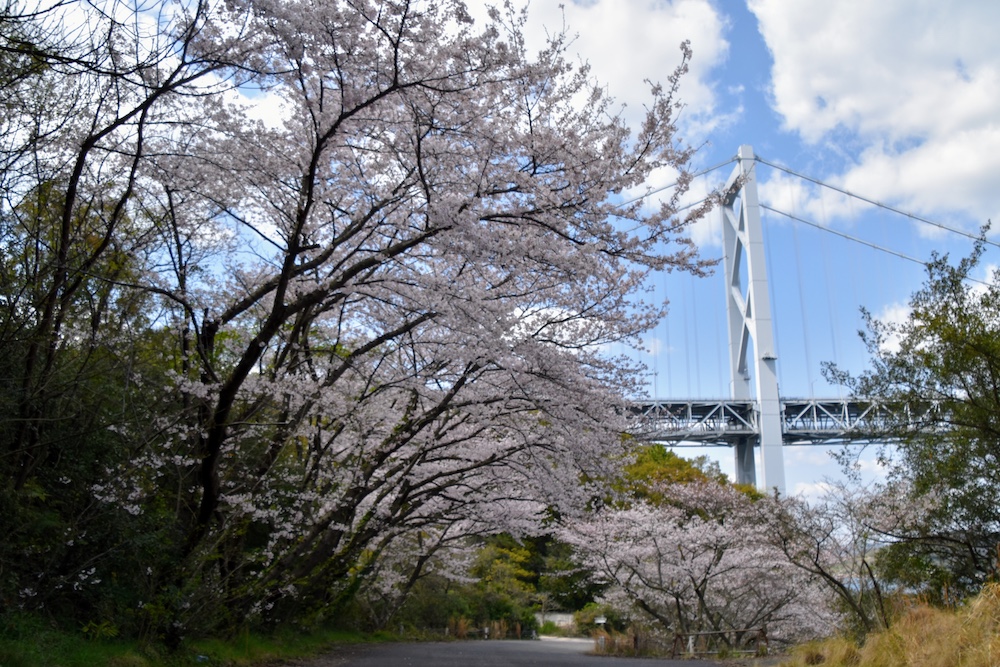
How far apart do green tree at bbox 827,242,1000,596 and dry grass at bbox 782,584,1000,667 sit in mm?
4330

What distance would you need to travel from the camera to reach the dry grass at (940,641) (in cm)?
463

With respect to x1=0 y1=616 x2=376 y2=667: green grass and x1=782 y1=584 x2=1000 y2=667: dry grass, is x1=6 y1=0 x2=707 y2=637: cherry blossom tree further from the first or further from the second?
x1=782 y1=584 x2=1000 y2=667: dry grass

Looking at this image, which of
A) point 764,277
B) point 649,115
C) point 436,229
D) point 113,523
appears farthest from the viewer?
point 764,277

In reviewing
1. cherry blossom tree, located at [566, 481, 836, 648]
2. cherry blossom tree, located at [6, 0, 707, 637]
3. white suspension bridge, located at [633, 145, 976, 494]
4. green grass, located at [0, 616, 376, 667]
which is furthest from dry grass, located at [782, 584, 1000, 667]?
white suspension bridge, located at [633, 145, 976, 494]

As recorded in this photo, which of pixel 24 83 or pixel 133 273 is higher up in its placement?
pixel 24 83

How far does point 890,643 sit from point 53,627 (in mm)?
5920

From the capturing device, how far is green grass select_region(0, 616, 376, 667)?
4.28 meters

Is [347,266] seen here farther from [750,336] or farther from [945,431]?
[750,336]

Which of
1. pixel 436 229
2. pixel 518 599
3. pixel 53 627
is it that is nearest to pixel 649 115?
pixel 436 229

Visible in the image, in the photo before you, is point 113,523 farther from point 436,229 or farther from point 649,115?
point 649,115

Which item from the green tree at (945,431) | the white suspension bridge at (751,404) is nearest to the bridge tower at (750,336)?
the white suspension bridge at (751,404)

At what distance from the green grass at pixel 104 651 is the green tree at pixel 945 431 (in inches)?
322

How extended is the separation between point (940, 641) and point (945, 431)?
19.9ft

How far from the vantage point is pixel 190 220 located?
725 cm
